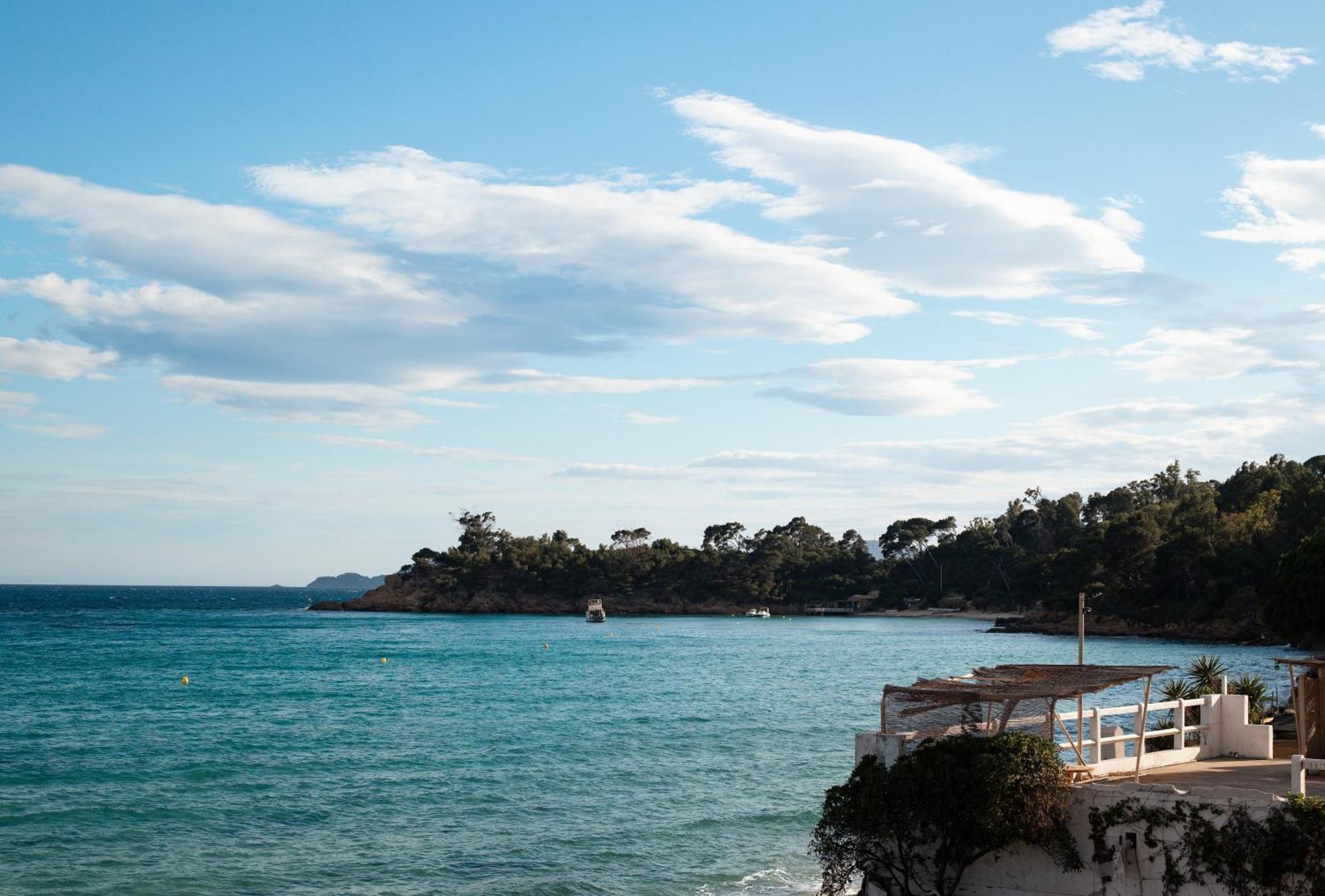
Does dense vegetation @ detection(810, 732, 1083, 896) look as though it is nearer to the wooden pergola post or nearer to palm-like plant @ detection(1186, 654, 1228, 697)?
the wooden pergola post

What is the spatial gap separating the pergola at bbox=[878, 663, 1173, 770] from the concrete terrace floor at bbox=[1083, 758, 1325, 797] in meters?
0.61

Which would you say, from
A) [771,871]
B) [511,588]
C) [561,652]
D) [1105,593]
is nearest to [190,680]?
[561,652]

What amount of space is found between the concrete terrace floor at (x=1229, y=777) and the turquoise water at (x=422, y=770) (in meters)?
6.36

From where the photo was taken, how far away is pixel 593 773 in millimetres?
30656

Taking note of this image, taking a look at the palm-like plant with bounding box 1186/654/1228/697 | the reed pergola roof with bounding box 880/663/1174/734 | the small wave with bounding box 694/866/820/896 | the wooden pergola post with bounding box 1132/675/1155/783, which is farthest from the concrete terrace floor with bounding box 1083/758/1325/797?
the palm-like plant with bounding box 1186/654/1228/697

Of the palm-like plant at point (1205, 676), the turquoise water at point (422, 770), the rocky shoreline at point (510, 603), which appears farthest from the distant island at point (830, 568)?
the palm-like plant at point (1205, 676)

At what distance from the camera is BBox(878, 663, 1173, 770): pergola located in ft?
51.8

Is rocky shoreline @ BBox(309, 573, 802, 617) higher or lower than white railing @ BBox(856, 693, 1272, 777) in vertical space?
lower

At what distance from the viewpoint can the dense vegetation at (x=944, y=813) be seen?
1446 centimetres

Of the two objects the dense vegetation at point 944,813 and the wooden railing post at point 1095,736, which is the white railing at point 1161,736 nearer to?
the wooden railing post at point 1095,736

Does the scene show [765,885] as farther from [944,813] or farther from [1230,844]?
[1230,844]

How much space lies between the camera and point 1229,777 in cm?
1691

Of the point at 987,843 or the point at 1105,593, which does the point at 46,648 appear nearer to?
the point at 987,843

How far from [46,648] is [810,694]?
55.9 meters
